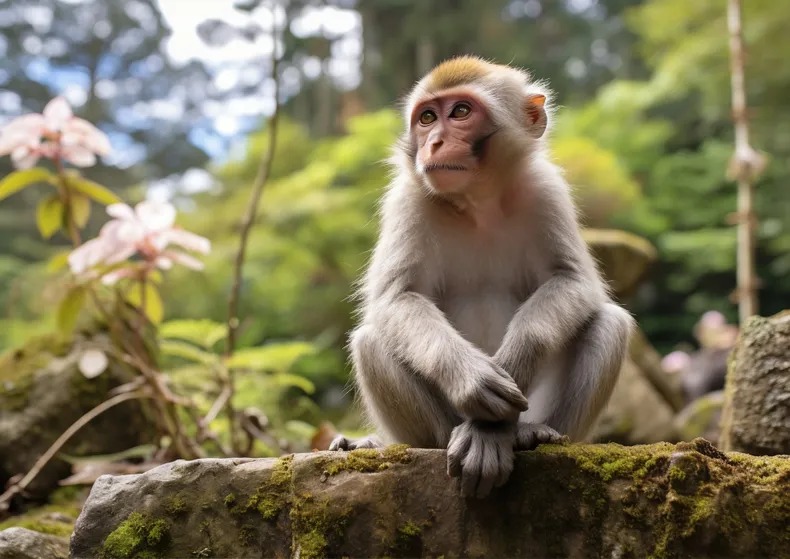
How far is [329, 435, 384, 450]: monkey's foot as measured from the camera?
330 centimetres

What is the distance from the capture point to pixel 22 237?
9.87 metres

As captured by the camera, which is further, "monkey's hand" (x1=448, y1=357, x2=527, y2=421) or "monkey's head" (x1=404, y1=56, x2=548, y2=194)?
"monkey's head" (x1=404, y1=56, x2=548, y2=194)

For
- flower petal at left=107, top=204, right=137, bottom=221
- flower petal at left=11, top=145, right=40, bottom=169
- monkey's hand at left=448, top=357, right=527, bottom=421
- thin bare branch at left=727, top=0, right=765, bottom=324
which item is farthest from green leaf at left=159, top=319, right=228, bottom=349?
thin bare branch at left=727, top=0, right=765, bottom=324

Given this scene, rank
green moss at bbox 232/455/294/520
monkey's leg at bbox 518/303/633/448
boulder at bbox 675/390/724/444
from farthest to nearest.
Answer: boulder at bbox 675/390/724/444
monkey's leg at bbox 518/303/633/448
green moss at bbox 232/455/294/520

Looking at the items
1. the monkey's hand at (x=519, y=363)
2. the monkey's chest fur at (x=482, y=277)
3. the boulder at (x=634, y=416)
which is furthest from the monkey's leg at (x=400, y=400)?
the boulder at (x=634, y=416)

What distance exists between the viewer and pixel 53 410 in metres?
5.04

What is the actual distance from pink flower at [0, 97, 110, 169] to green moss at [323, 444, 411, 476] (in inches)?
120

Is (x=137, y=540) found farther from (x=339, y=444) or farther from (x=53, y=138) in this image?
(x=53, y=138)

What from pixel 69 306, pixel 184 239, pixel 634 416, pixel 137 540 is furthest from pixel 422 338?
pixel 634 416

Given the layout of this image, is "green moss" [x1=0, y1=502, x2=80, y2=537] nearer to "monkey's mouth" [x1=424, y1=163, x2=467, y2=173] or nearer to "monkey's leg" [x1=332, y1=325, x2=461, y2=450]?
"monkey's leg" [x1=332, y1=325, x2=461, y2=450]

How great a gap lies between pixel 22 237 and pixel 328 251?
4.19 m

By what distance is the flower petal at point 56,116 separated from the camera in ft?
15.7

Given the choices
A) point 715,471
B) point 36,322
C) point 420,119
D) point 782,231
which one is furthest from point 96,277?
point 782,231

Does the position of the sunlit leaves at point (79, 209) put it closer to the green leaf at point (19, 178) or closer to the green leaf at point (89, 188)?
the green leaf at point (89, 188)
